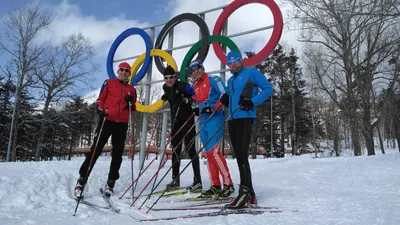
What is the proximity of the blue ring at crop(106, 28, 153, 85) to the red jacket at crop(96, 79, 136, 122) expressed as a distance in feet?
15.9

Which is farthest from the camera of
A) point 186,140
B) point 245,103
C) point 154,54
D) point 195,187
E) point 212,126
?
point 154,54

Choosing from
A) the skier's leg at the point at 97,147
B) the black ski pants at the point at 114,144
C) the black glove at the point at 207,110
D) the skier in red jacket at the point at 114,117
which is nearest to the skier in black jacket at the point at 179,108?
the black glove at the point at 207,110

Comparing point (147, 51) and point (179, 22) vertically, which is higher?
point (179, 22)

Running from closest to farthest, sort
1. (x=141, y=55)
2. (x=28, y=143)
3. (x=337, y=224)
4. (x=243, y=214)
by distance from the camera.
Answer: (x=337, y=224), (x=243, y=214), (x=141, y=55), (x=28, y=143)

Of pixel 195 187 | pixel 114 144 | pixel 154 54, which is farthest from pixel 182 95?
pixel 154 54

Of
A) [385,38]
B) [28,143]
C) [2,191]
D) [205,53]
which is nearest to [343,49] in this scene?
[385,38]

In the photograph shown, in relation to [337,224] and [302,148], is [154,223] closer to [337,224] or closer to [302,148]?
[337,224]

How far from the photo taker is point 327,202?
3301 mm

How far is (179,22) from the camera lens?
8.98m

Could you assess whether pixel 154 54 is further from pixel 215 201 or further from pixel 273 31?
pixel 215 201

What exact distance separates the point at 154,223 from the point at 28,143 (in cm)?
3163

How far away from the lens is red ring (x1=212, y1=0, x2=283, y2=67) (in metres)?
6.80

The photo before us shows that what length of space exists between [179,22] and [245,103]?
6425mm

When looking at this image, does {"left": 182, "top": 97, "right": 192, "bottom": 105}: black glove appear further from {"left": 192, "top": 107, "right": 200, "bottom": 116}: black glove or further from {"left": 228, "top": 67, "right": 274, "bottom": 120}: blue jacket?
{"left": 228, "top": 67, "right": 274, "bottom": 120}: blue jacket
